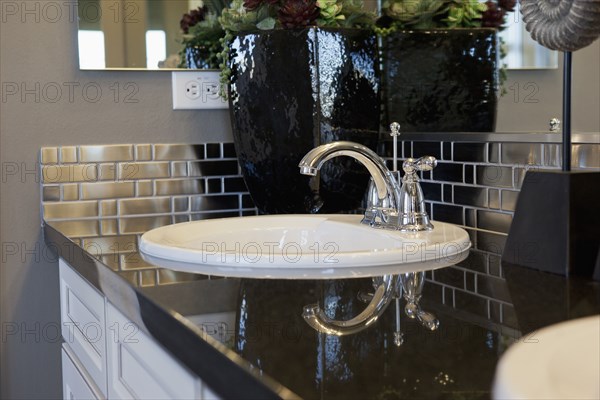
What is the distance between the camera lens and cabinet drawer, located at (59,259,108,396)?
1247 millimetres

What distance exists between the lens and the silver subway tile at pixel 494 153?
1412mm

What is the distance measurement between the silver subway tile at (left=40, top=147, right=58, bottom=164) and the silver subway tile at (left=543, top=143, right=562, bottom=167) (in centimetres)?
106

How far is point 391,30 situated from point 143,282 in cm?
96

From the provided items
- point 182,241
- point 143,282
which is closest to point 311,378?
point 143,282

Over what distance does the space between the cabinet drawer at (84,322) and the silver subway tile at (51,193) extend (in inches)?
8.4

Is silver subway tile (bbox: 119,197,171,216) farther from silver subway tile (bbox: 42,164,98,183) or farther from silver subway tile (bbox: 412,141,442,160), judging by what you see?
silver subway tile (bbox: 412,141,442,160)

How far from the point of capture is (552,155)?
50.2 inches

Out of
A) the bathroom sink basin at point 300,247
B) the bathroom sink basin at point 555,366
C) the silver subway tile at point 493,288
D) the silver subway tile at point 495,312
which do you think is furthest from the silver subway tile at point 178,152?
the bathroom sink basin at point 555,366

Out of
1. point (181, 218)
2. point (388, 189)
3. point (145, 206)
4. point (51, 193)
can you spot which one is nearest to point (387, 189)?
point (388, 189)

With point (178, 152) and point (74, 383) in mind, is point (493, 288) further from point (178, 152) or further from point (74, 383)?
point (178, 152)

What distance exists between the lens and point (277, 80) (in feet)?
5.35

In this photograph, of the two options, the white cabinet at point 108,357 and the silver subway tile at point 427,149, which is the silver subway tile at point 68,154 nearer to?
the white cabinet at point 108,357

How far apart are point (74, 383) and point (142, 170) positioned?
544 mm

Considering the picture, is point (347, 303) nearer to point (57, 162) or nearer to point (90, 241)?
point (90, 241)
